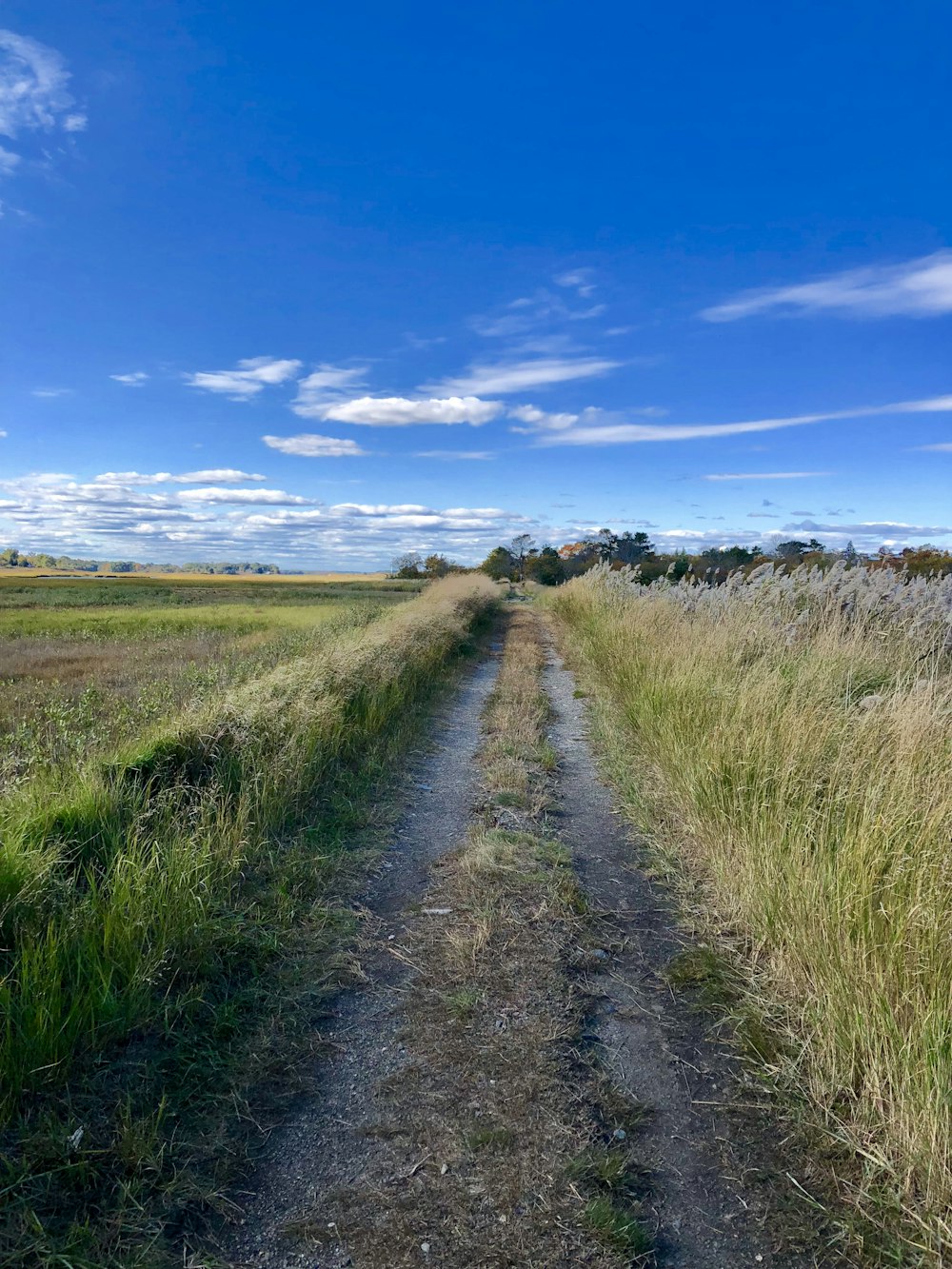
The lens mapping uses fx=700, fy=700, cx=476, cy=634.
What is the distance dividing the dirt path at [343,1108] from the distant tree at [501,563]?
77.3 m

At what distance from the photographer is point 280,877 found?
4.41 meters

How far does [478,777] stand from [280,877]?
2.90 metres

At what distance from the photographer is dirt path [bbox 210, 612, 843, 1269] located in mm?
2170

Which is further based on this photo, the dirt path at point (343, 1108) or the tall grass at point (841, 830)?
the tall grass at point (841, 830)

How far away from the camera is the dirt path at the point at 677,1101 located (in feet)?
7.20

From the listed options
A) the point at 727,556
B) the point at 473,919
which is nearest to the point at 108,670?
the point at 473,919

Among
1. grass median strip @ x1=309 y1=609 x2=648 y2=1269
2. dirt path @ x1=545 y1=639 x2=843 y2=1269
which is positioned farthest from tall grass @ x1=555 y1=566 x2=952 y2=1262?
grass median strip @ x1=309 y1=609 x2=648 y2=1269

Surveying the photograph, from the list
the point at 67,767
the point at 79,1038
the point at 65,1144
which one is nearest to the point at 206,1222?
the point at 65,1144

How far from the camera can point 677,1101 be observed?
2.78m

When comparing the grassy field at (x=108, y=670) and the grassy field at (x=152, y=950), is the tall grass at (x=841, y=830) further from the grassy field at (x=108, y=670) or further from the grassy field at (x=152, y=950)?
the grassy field at (x=108, y=670)

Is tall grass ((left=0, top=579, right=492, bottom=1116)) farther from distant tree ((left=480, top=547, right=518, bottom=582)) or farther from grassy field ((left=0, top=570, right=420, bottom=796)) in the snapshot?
distant tree ((left=480, top=547, right=518, bottom=582))

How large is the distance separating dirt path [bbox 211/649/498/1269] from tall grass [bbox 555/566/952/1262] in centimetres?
172

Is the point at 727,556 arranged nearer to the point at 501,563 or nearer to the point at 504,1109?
the point at 504,1109

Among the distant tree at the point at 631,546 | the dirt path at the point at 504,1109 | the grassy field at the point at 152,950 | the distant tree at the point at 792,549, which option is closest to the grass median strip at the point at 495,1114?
the dirt path at the point at 504,1109
